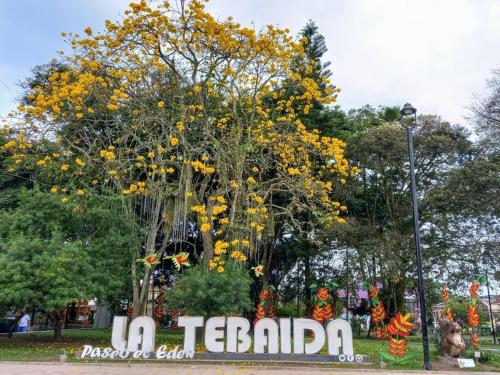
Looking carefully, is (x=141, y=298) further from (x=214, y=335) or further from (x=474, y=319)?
(x=474, y=319)

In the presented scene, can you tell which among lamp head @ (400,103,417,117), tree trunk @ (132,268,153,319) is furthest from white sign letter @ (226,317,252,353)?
lamp head @ (400,103,417,117)

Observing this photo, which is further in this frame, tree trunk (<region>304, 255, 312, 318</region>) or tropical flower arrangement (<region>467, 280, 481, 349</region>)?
tree trunk (<region>304, 255, 312, 318</region>)

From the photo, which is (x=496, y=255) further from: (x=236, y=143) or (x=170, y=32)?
(x=170, y=32)

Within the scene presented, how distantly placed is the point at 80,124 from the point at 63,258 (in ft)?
13.8

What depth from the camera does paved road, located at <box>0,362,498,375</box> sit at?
285 inches

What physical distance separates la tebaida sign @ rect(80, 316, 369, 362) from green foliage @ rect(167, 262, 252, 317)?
113 centimetres

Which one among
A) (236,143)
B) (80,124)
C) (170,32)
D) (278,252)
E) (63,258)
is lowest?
(63,258)

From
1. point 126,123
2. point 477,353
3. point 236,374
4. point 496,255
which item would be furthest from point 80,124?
point 496,255

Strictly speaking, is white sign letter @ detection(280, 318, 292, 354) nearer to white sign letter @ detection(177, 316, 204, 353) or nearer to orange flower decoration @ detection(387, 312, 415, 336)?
white sign letter @ detection(177, 316, 204, 353)

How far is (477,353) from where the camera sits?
8.89 m

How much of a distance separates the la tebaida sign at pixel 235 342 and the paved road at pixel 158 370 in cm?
23

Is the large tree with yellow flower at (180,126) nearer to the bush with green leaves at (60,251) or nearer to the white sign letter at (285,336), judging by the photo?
the bush with green leaves at (60,251)

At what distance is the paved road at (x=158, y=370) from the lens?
7250mm

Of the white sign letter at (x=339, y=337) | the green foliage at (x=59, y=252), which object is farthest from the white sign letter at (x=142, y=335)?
the white sign letter at (x=339, y=337)
